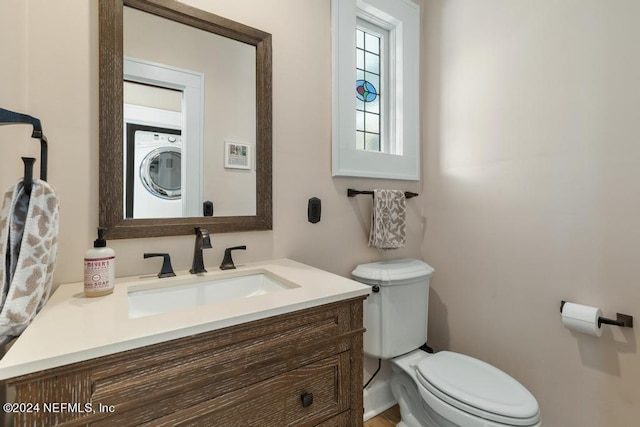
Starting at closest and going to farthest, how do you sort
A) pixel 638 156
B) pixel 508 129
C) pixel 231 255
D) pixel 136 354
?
pixel 136 354, pixel 638 156, pixel 231 255, pixel 508 129

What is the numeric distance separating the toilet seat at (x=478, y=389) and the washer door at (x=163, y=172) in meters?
1.25

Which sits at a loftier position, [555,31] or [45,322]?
[555,31]

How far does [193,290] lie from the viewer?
980mm

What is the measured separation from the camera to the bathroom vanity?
1.68 feet

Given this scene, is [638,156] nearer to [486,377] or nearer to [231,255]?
[486,377]

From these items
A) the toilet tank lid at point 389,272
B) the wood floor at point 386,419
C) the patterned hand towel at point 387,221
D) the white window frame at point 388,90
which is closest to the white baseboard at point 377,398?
the wood floor at point 386,419

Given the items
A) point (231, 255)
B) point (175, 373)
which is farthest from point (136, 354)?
point (231, 255)

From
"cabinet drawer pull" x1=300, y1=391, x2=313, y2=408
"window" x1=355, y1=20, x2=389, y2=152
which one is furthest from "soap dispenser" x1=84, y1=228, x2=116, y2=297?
"window" x1=355, y1=20, x2=389, y2=152

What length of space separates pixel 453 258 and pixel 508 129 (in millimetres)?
744

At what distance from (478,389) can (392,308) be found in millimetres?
442

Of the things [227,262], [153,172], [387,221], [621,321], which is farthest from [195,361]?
[621,321]

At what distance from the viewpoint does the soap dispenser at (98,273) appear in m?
0.76

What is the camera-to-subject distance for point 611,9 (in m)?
1.12

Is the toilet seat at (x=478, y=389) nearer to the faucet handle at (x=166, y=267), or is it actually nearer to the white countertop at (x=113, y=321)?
the white countertop at (x=113, y=321)
